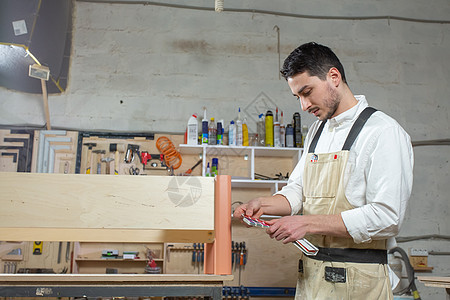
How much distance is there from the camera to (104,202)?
4.64 feet

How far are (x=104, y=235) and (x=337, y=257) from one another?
3.43 feet

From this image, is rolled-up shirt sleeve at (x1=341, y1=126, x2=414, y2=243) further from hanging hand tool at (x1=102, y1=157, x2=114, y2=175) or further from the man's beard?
hanging hand tool at (x1=102, y1=157, x2=114, y2=175)

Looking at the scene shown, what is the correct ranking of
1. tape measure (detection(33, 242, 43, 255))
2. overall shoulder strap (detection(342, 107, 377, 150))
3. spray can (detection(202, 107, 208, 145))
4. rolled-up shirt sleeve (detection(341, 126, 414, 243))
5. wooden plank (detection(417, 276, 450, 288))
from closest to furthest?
rolled-up shirt sleeve (detection(341, 126, 414, 243)) → overall shoulder strap (detection(342, 107, 377, 150)) → wooden plank (detection(417, 276, 450, 288)) → tape measure (detection(33, 242, 43, 255)) → spray can (detection(202, 107, 208, 145))

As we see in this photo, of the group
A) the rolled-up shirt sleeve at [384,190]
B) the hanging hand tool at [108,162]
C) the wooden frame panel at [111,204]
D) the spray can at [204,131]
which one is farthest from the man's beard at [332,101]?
the hanging hand tool at [108,162]

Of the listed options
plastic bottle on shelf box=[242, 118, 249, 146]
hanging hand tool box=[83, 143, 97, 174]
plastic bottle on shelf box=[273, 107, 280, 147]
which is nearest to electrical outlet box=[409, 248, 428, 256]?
plastic bottle on shelf box=[273, 107, 280, 147]

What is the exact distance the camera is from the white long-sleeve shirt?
142cm

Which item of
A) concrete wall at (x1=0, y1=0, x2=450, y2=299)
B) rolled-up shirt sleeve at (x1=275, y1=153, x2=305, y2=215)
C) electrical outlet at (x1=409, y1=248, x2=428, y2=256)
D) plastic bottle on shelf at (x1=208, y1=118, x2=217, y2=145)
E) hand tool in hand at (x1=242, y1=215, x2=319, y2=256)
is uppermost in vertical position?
concrete wall at (x1=0, y1=0, x2=450, y2=299)

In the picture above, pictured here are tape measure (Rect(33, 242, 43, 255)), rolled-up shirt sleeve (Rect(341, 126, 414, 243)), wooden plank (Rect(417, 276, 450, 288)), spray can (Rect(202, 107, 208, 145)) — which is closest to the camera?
rolled-up shirt sleeve (Rect(341, 126, 414, 243))

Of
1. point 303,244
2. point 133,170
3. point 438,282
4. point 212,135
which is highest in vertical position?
point 212,135

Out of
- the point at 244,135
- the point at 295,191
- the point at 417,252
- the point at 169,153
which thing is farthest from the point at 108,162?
the point at 417,252

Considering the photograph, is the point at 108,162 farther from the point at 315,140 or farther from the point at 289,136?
the point at 315,140

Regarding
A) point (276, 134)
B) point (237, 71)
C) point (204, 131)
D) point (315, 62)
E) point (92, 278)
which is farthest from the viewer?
point (237, 71)

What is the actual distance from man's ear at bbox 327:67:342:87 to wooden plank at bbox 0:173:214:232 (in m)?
0.67

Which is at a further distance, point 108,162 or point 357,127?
point 108,162
